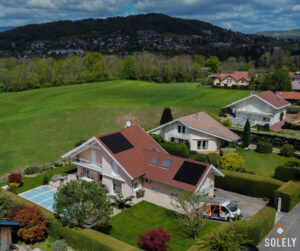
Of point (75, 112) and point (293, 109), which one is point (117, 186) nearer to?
point (75, 112)

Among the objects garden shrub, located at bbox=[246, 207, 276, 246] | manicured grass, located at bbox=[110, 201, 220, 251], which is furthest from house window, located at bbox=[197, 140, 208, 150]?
garden shrub, located at bbox=[246, 207, 276, 246]

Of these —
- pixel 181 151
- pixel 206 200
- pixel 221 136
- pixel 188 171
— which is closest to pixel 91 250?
pixel 206 200

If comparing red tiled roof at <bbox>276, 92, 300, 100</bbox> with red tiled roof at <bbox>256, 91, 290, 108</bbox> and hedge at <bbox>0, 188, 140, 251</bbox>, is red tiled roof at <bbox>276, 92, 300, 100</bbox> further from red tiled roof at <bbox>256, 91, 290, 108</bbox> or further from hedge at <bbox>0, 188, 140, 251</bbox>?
hedge at <bbox>0, 188, 140, 251</bbox>

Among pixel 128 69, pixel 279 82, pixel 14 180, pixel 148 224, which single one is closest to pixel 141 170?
pixel 148 224

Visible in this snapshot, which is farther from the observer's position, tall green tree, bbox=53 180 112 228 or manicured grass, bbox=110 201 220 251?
manicured grass, bbox=110 201 220 251

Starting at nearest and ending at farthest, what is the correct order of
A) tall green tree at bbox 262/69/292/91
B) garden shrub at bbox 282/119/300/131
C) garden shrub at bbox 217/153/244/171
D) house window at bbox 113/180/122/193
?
house window at bbox 113/180/122/193, garden shrub at bbox 217/153/244/171, garden shrub at bbox 282/119/300/131, tall green tree at bbox 262/69/292/91

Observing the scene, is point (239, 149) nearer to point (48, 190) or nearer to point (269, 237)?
point (269, 237)
